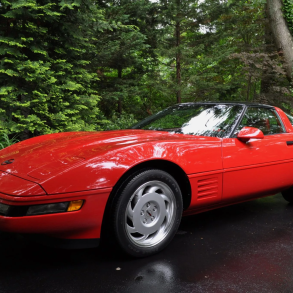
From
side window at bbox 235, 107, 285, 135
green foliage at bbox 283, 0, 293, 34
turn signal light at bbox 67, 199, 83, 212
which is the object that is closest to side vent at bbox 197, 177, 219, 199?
side window at bbox 235, 107, 285, 135

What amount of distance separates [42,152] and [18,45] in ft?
15.5

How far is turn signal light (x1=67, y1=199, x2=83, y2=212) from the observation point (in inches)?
79.6

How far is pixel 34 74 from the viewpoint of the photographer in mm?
6418

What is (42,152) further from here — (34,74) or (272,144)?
(34,74)

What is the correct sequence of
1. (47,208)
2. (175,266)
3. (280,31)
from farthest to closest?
(280,31) → (175,266) → (47,208)

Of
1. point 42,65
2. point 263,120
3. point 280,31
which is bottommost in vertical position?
point 263,120

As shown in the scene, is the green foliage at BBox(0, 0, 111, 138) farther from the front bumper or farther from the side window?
the front bumper

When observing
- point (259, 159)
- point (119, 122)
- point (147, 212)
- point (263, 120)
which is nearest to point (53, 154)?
point (147, 212)

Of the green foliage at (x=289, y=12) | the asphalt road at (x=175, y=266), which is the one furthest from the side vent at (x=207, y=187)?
the green foliage at (x=289, y=12)

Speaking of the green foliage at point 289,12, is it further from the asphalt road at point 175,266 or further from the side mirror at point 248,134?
the asphalt road at point 175,266

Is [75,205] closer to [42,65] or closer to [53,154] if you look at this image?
[53,154]

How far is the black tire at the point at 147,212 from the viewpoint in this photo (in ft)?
7.25

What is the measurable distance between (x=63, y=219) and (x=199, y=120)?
185 cm

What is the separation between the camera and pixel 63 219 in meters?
2.00
